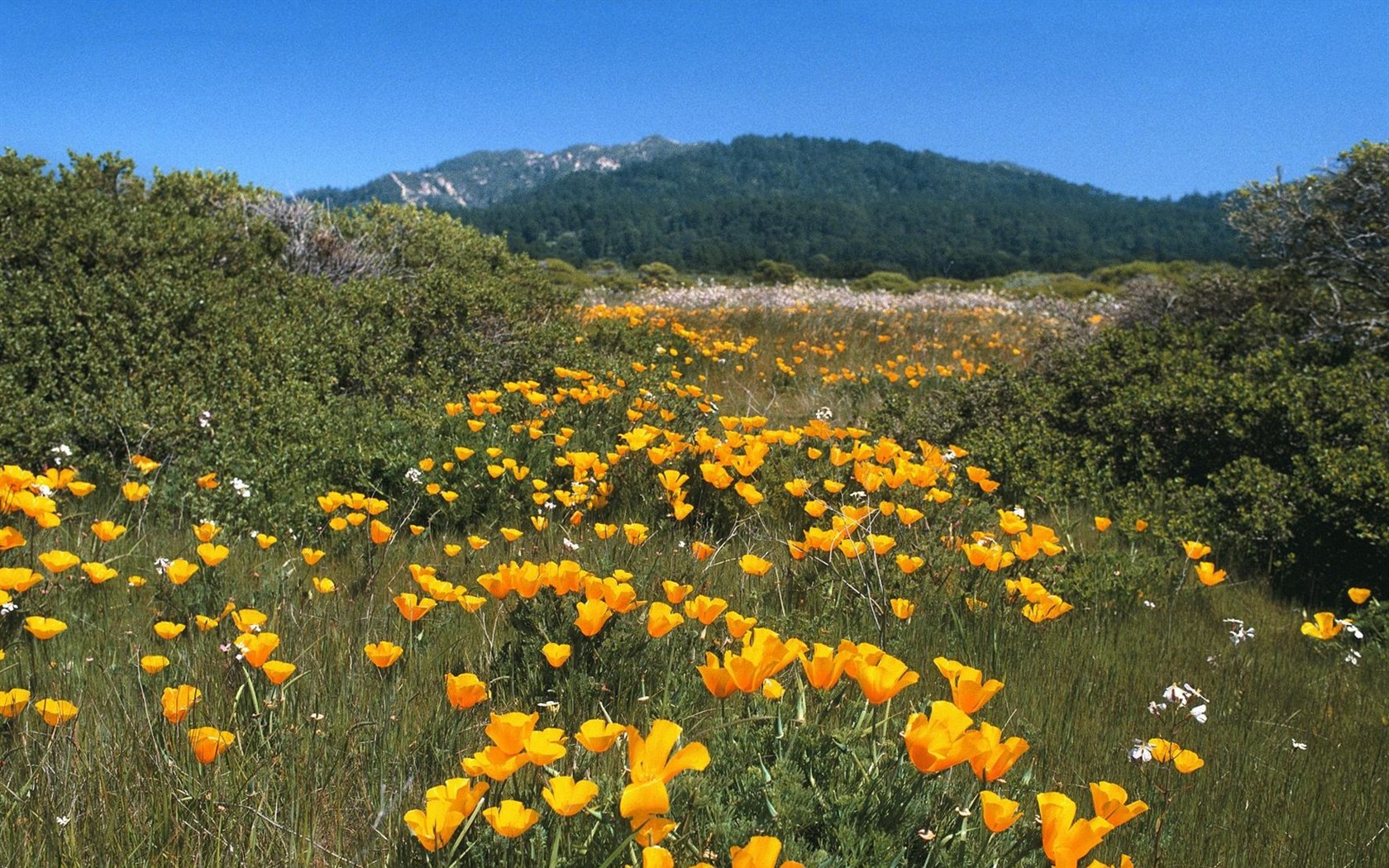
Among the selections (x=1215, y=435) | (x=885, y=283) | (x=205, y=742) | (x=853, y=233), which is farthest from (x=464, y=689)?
(x=853, y=233)

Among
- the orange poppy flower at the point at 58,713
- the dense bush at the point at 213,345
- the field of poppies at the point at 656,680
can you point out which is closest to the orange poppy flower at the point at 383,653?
the field of poppies at the point at 656,680

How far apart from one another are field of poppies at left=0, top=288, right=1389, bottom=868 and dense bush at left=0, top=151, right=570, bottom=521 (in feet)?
0.53

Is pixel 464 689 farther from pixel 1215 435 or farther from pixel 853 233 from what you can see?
pixel 853 233

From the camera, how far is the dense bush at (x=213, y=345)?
14.2 ft

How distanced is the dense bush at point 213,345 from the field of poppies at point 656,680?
16 centimetres

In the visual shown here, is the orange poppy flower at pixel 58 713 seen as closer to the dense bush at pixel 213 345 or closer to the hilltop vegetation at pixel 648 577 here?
the hilltop vegetation at pixel 648 577

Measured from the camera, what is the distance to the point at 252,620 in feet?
6.71

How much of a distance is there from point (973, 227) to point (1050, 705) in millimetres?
174608

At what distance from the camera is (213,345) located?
5223 mm

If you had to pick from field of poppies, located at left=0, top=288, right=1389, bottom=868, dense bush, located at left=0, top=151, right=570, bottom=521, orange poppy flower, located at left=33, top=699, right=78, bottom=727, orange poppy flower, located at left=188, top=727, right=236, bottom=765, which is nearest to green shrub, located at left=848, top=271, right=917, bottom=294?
dense bush, located at left=0, top=151, right=570, bottom=521

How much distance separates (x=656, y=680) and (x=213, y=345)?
4159 mm

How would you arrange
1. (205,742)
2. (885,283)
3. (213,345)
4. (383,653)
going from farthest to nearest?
1. (885,283)
2. (213,345)
3. (383,653)
4. (205,742)

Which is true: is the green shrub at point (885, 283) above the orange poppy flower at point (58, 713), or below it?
above

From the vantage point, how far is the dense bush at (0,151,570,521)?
4.34m
